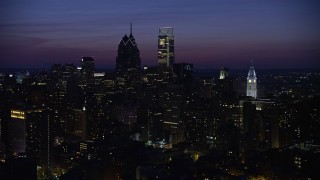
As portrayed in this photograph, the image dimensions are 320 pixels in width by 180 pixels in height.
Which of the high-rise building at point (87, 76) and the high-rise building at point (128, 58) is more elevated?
the high-rise building at point (128, 58)

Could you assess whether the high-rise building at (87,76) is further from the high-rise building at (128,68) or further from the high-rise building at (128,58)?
the high-rise building at (128,58)

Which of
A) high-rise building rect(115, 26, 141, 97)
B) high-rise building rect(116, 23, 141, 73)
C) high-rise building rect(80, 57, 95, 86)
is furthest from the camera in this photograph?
high-rise building rect(116, 23, 141, 73)

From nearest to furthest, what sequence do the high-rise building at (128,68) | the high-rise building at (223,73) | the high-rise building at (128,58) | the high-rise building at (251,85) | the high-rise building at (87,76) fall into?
the high-rise building at (251,85) < the high-rise building at (223,73) < the high-rise building at (128,68) < the high-rise building at (87,76) < the high-rise building at (128,58)

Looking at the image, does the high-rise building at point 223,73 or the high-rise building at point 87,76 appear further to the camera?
the high-rise building at point 87,76

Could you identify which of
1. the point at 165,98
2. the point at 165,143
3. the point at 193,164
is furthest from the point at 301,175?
the point at 165,98

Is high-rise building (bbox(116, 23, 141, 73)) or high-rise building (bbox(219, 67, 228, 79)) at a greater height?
high-rise building (bbox(116, 23, 141, 73))

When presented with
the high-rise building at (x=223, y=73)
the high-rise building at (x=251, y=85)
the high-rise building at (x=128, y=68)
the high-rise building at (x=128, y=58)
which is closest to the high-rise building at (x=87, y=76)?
the high-rise building at (x=128, y=68)

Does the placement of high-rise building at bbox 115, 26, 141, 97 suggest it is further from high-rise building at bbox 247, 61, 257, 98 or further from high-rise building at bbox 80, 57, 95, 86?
high-rise building at bbox 247, 61, 257, 98

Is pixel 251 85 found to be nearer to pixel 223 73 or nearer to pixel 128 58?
pixel 223 73

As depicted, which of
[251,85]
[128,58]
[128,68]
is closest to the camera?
[251,85]

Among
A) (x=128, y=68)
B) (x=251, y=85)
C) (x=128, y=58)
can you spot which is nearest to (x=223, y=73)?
(x=251, y=85)

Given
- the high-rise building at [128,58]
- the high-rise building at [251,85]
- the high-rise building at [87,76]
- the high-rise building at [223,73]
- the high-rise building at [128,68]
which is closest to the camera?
the high-rise building at [251,85]

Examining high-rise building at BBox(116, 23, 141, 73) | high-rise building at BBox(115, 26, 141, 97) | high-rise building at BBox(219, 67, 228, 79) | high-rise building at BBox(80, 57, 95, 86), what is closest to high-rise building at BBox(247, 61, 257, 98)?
high-rise building at BBox(219, 67, 228, 79)
